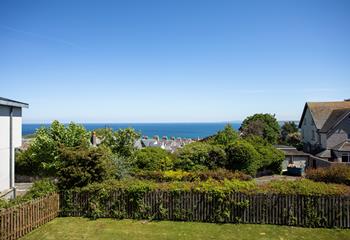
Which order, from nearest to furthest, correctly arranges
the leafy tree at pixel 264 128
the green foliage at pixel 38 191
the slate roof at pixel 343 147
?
the green foliage at pixel 38 191
the slate roof at pixel 343 147
the leafy tree at pixel 264 128

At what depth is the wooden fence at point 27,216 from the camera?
39.0ft

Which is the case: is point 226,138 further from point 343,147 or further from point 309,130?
point 309,130

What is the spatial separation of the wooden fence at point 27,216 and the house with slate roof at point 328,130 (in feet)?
117

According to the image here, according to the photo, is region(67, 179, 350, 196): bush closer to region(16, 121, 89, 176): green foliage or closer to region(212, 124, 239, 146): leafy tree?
region(16, 121, 89, 176): green foliage

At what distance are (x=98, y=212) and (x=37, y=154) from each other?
16706 millimetres

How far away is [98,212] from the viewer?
50.8ft

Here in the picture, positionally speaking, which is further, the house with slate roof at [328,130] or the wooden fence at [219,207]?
the house with slate roof at [328,130]

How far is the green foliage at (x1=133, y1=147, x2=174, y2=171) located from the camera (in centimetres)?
2709

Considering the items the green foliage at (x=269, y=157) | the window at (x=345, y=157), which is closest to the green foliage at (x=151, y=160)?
the green foliage at (x=269, y=157)

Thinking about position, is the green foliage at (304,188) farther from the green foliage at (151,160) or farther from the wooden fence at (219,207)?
the green foliage at (151,160)

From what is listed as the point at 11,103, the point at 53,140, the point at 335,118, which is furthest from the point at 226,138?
the point at 11,103

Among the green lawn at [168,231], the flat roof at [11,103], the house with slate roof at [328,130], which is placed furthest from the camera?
the house with slate roof at [328,130]

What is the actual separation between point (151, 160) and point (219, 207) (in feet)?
44.8

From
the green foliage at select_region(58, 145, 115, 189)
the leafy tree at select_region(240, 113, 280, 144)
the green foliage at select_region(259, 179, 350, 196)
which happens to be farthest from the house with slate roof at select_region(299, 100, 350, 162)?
the green foliage at select_region(58, 145, 115, 189)
